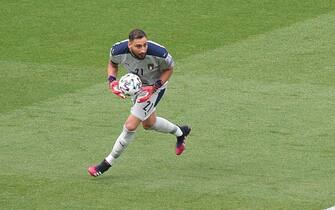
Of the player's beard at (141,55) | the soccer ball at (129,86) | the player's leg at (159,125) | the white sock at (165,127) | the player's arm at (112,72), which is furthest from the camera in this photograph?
the white sock at (165,127)

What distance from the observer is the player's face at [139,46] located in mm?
12461

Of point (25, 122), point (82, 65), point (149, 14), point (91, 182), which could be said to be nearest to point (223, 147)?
point (91, 182)

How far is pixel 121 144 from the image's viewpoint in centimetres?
1287

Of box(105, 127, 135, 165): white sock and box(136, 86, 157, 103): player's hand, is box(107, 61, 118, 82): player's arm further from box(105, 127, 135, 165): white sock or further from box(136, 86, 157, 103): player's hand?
box(105, 127, 135, 165): white sock

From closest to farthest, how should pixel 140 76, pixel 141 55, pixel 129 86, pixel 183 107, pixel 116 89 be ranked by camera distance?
pixel 129 86 < pixel 116 89 < pixel 141 55 < pixel 140 76 < pixel 183 107

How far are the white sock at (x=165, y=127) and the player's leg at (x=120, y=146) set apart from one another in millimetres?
557

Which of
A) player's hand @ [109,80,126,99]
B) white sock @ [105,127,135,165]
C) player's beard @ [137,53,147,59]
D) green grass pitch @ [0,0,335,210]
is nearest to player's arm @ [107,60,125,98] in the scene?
player's hand @ [109,80,126,99]

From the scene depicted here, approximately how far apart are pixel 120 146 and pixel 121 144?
0.03 m

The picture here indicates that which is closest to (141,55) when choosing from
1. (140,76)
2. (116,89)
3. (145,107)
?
(140,76)

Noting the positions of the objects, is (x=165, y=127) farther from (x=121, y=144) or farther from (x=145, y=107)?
(x=121, y=144)

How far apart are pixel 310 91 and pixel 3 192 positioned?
19.8ft

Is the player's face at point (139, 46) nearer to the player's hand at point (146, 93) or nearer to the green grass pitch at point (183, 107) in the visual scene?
the player's hand at point (146, 93)

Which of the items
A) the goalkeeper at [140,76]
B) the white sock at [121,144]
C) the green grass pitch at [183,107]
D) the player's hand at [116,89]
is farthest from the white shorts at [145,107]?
the green grass pitch at [183,107]

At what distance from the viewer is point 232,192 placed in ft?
40.1
